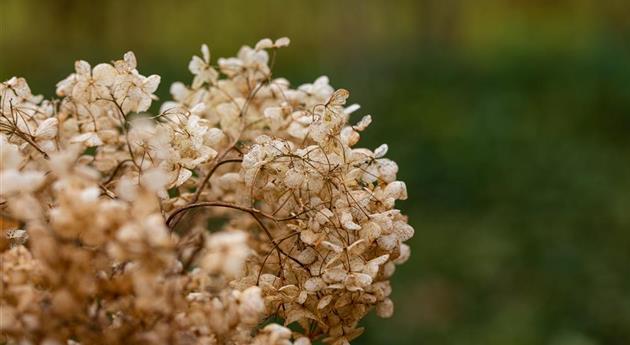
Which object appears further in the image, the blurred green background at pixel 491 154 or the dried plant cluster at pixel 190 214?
the blurred green background at pixel 491 154

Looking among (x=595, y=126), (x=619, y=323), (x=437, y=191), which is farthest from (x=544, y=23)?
(x=619, y=323)

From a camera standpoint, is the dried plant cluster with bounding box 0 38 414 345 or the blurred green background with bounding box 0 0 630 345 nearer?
the dried plant cluster with bounding box 0 38 414 345

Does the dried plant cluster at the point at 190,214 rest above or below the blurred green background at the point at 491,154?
below

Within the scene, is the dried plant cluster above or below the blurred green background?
below

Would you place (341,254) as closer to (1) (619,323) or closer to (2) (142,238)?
(2) (142,238)
